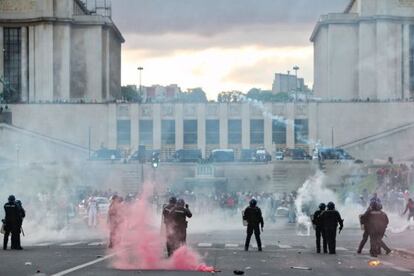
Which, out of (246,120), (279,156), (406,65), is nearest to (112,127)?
(246,120)

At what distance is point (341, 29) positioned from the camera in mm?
137750

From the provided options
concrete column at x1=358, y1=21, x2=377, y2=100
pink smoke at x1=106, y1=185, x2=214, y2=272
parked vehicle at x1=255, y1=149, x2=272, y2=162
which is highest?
concrete column at x1=358, y1=21, x2=377, y2=100

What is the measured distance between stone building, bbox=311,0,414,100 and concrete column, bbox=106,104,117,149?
26160mm

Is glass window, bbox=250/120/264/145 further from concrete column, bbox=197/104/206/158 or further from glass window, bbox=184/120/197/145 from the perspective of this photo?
glass window, bbox=184/120/197/145

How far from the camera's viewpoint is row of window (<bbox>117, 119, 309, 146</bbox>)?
401 feet

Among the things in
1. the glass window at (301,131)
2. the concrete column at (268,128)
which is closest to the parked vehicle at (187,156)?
the glass window at (301,131)

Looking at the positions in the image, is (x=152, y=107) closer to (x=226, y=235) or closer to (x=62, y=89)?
(x=62, y=89)

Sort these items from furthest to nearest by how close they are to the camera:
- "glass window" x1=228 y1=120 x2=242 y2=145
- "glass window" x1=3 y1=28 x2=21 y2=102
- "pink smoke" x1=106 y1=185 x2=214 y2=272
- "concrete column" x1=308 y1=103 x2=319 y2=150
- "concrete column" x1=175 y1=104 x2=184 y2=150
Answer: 1. "glass window" x1=3 y1=28 x2=21 y2=102
2. "glass window" x1=228 y1=120 x2=242 y2=145
3. "concrete column" x1=175 y1=104 x2=184 y2=150
4. "concrete column" x1=308 y1=103 x2=319 y2=150
5. "pink smoke" x1=106 y1=185 x2=214 y2=272

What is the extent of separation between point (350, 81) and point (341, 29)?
19.6ft

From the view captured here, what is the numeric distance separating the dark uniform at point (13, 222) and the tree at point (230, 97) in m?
82.5

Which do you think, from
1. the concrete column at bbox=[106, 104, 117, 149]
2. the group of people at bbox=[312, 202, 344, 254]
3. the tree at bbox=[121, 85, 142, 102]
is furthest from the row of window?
the group of people at bbox=[312, 202, 344, 254]

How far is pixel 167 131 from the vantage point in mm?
123312

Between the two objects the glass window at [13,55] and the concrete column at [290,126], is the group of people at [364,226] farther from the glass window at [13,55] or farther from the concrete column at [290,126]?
the glass window at [13,55]

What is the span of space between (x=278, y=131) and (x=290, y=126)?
4.72ft
